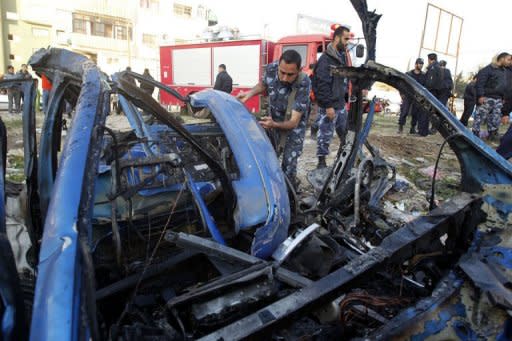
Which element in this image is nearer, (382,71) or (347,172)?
(382,71)

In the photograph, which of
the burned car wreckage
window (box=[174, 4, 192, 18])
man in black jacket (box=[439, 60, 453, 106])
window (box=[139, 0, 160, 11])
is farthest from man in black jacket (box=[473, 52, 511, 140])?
window (box=[174, 4, 192, 18])

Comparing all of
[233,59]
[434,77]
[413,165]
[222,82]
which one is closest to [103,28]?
[233,59]

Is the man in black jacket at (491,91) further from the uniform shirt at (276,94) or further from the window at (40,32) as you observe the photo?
the window at (40,32)

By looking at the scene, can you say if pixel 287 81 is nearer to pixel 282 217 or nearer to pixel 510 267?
pixel 282 217

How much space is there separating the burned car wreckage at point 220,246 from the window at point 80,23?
3369 cm

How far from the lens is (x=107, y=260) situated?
6.02 feet

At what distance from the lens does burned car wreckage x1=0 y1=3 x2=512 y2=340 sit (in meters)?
1.08

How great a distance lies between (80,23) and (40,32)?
4885mm

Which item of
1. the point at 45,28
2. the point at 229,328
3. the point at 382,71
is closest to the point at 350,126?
the point at 382,71

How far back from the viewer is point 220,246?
165 centimetres

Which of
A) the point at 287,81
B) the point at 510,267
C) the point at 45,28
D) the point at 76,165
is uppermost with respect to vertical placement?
the point at 45,28

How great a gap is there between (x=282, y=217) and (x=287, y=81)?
2.15 meters

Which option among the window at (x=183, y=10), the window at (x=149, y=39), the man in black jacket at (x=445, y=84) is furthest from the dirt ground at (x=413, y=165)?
the window at (x=183, y=10)

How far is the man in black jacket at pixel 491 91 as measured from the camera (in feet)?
25.4
